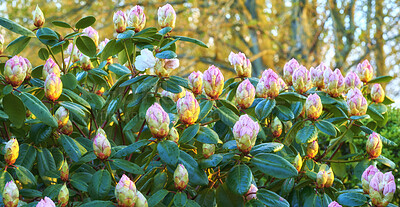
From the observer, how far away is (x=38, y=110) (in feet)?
4.07

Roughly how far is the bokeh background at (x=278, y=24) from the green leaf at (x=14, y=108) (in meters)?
6.92

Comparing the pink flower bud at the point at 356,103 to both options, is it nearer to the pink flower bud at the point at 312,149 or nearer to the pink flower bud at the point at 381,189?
the pink flower bud at the point at 312,149

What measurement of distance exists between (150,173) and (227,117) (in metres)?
0.30

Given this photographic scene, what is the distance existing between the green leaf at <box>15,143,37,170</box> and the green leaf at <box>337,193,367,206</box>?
38.9 inches

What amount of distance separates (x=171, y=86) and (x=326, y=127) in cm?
54

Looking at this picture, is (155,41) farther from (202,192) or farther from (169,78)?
(202,192)

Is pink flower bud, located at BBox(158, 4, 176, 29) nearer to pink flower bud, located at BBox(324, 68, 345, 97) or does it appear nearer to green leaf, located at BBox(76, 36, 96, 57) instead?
green leaf, located at BBox(76, 36, 96, 57)

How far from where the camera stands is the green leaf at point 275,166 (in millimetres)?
1173

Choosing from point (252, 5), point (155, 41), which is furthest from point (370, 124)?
point (252, 5)

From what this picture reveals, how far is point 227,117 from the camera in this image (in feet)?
4.51

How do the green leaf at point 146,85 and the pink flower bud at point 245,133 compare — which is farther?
the green leaf at point 146,85

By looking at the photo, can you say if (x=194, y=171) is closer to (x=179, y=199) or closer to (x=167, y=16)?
(x=179, y=199)

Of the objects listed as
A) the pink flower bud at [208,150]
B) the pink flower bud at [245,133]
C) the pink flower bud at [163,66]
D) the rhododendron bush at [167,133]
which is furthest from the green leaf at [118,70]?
the pink flower bud at [245,133]

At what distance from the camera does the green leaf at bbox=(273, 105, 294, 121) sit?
1465 millimetres
